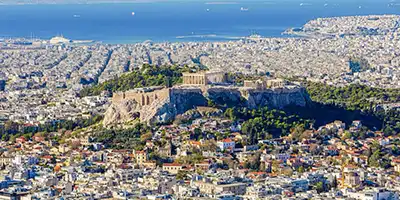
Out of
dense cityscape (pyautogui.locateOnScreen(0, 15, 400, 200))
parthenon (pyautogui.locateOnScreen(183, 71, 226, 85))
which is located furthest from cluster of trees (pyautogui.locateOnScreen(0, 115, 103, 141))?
parthenon (pyautogui.locateOnScreen(183, 71, 226, 85))

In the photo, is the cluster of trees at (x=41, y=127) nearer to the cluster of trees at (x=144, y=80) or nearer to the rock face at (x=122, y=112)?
the rock face at (x=122, y=112)

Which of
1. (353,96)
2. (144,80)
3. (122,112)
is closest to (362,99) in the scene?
(353,96)

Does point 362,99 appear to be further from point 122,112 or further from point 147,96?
point 122,112

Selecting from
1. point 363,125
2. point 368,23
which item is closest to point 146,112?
point 363,125

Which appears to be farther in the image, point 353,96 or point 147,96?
point 353,96

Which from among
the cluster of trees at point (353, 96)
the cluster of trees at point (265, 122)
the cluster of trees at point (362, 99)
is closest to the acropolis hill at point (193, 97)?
the cluster of trees at point (265, 122)

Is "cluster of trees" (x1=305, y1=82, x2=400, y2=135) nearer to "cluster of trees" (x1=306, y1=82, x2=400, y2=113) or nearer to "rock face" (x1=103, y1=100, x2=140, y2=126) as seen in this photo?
"cluster of trees" (x1=306, y1=82, x2=400, y2=113)
